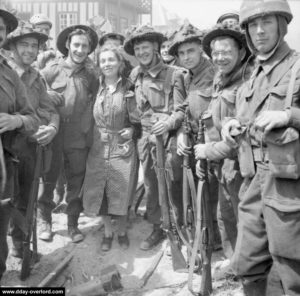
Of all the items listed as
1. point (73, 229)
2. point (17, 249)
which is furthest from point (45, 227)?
point (17, 249)

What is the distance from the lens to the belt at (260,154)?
9.30 ft

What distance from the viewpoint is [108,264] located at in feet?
16.0

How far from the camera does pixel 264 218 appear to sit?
2.87 m

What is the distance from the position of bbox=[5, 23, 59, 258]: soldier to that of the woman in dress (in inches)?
26.6

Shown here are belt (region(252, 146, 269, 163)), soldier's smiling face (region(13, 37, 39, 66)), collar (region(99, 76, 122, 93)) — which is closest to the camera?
belt (region(252, 146, 269, 163))

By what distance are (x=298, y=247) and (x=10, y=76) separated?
298cm

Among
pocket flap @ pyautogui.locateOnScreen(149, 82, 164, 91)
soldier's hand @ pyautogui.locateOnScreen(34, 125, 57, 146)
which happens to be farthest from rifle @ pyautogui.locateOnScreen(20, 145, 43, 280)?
pocket flap @ pyautogui.locateOnScreen(149, 82, 164, 91)

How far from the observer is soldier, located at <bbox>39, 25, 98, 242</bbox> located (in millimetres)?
5176

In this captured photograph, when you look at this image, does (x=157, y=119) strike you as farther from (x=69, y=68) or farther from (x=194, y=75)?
(x=69, y=68)

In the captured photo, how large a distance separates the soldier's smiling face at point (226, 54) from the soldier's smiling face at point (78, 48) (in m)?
2.08

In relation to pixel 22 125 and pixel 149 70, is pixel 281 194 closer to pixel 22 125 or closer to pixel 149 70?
pixel 22 125

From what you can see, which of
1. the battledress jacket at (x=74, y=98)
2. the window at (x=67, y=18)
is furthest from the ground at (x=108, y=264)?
the window at (x=67, y=18)

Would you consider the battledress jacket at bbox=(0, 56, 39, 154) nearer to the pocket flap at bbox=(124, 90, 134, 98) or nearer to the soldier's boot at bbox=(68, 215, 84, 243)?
the pocket flap at bbox=(124, 90, 134, 98)

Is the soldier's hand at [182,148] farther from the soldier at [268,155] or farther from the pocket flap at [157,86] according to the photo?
the soldier at [268,155]
